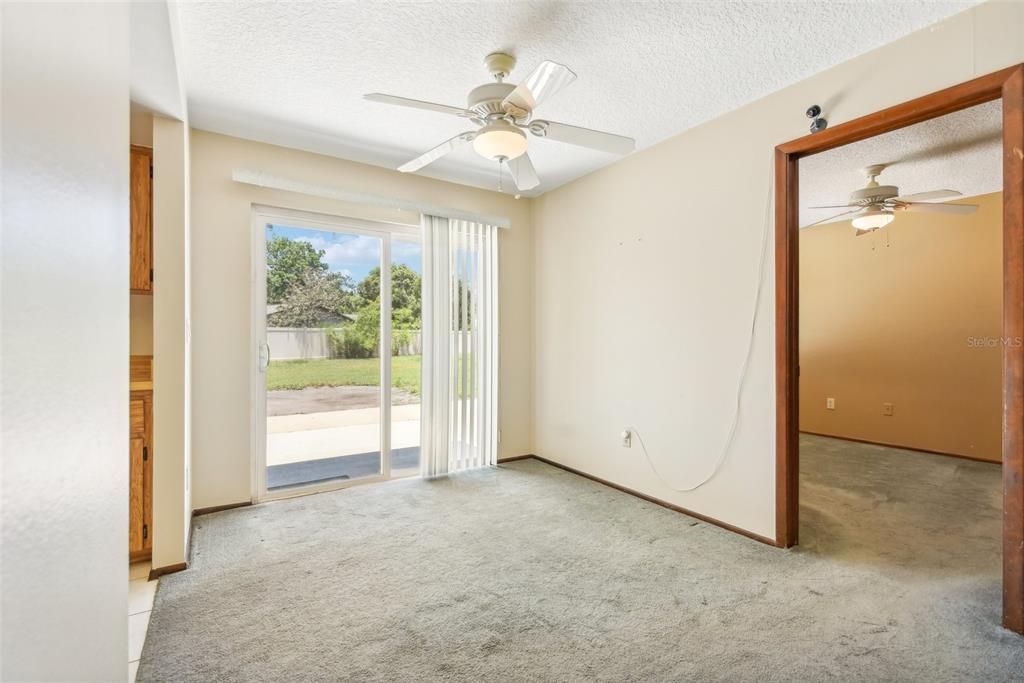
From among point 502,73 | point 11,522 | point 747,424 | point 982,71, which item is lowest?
point 747,424

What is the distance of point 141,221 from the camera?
8.27 ft

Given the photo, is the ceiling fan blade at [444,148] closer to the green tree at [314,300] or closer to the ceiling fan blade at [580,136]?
the ceiling fan blade at [580,136]

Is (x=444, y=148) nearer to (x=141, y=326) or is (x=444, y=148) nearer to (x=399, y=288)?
(x=399, y=288)

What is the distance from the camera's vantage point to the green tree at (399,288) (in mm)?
3838

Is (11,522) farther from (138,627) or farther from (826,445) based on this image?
(826,445)

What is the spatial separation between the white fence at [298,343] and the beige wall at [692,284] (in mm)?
2047

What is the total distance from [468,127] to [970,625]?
3599 millimetres

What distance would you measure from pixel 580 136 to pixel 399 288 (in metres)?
2.14

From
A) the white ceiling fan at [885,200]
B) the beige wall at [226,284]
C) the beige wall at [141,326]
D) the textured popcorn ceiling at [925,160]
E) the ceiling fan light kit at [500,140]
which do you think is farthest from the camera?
the beige wall at [226,284]

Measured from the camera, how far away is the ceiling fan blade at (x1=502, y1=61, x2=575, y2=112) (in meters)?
1.81

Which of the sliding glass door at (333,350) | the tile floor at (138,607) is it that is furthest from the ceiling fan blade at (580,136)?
the tile floor at (138,607)

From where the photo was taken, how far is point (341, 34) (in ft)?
7.12

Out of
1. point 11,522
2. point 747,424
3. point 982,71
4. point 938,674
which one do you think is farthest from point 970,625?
point 11,522

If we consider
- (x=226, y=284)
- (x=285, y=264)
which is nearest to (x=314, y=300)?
(x=285, y=264)
